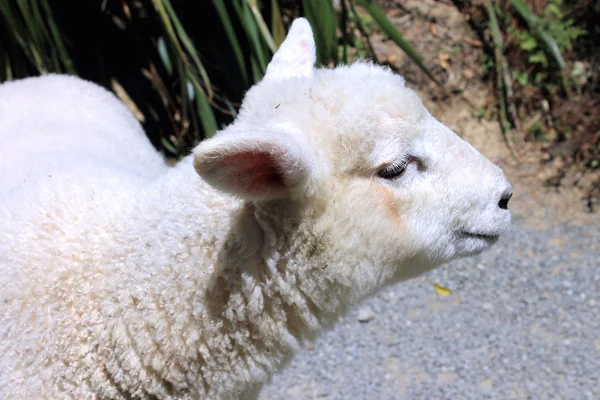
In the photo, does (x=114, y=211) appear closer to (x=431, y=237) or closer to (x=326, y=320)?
(x=326, y=320)

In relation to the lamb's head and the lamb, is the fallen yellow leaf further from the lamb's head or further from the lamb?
the lamb

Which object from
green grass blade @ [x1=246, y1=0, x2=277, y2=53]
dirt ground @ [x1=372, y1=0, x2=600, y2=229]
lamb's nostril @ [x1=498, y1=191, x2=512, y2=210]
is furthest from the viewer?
dirt ground @ [x1=372, y1=0, x2=600, y2=229]

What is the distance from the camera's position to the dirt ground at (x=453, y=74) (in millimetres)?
5016

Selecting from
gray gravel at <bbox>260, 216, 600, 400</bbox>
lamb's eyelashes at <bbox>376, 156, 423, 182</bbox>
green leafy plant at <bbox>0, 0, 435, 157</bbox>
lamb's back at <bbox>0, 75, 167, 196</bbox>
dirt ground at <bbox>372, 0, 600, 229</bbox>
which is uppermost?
lamb's eyelashes at <bbox>376, 156, 423, 182</bbox>

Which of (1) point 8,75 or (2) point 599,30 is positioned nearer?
(1) point 8,75

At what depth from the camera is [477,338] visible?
11.9ft

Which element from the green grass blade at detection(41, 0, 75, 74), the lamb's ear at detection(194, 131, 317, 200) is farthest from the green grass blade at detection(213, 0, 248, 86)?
the lamb's ear at detection(194, 131, 317, 200)

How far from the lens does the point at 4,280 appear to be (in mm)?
1674

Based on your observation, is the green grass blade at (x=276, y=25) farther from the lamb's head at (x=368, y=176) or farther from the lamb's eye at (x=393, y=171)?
the lamb's eye at (x=393, y=171)

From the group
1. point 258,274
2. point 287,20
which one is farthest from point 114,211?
point 287,20

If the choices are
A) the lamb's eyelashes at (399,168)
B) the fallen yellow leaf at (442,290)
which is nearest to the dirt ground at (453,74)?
the fallen yellow leaf at (442,290)

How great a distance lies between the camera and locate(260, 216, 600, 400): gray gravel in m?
3.34

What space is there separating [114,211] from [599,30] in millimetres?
4878

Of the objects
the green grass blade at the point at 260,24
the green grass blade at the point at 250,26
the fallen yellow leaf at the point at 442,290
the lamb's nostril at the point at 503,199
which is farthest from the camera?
the fallen yellow leaf at the point at 442,290
